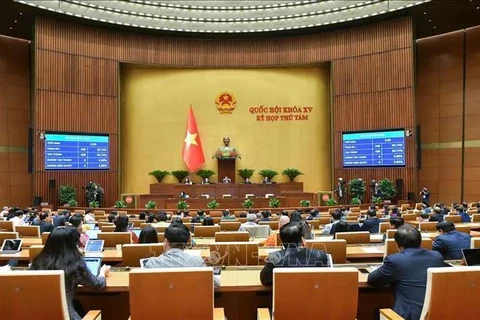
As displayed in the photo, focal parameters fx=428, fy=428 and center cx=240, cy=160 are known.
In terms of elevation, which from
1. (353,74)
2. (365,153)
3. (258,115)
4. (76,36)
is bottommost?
(365,153)

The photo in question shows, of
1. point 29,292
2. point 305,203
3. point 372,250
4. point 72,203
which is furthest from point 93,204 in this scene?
point 29,292

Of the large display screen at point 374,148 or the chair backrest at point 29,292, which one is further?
the large display screen at point 374,148

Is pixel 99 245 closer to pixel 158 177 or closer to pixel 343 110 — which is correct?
pixel 158 177

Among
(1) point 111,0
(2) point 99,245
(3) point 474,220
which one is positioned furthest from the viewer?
(1) point 111,0

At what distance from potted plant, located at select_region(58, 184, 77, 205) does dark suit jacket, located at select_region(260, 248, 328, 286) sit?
40.6ft

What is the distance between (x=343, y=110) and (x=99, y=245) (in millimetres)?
13036

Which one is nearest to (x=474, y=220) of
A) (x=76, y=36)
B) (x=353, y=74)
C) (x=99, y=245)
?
(x=99, y=245)

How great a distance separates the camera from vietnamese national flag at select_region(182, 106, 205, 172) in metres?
15.8

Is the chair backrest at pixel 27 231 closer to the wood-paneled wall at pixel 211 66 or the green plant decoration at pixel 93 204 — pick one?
the green plant decoration at pixel 93 204

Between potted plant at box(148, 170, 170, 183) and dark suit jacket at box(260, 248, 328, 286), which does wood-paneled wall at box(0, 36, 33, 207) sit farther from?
dark suit jacket at box(260, 248, 328, 286)

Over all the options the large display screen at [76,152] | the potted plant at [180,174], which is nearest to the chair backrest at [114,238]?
the large display screen at [76,152]

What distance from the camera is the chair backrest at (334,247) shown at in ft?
12.0

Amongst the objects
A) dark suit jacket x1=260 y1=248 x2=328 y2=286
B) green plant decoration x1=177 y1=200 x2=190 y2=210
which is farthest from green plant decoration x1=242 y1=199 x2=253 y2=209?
dark suit jacket x1=260 y1=248 x2=328 y2=286

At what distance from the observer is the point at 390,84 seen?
14844 millimetres
